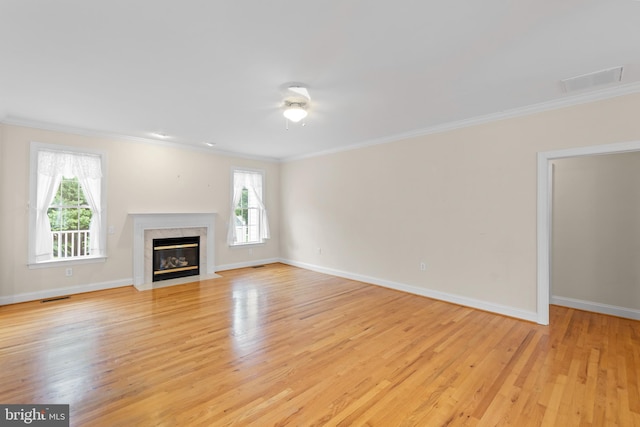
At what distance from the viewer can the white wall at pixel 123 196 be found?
4184 millimetres

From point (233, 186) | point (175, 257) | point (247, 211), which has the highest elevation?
point (233, 186)

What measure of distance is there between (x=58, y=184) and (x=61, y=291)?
5.62 feet

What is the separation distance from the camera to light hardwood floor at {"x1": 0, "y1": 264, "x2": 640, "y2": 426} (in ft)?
6.49

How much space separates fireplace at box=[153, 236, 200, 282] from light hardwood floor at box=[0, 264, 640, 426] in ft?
4.53

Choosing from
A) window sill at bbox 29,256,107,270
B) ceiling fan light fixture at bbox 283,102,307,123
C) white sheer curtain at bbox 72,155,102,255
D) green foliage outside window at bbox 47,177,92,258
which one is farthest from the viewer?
white sheer curtain at bbox 72,155,102,255

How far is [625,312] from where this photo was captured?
12.3 feet

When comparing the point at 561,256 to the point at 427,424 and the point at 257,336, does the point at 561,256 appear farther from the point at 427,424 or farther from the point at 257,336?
the point at 257,336

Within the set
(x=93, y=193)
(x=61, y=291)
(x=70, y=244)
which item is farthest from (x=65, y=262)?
(x=93, y=193)

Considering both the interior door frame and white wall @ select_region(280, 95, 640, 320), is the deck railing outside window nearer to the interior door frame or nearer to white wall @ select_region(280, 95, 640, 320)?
white wall @ select_region(280, 95, 640, 320)

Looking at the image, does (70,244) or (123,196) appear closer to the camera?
(70,244)

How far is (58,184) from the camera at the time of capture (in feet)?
14.9

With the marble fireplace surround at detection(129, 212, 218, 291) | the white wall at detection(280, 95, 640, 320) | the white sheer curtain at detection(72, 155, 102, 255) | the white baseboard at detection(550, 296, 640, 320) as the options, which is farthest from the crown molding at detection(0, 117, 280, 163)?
the white baseboard at detection(550, 296, 640, 320)

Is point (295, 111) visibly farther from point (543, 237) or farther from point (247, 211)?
point (247, 211)

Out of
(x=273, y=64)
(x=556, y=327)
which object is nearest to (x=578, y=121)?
(x=556, y=327)
